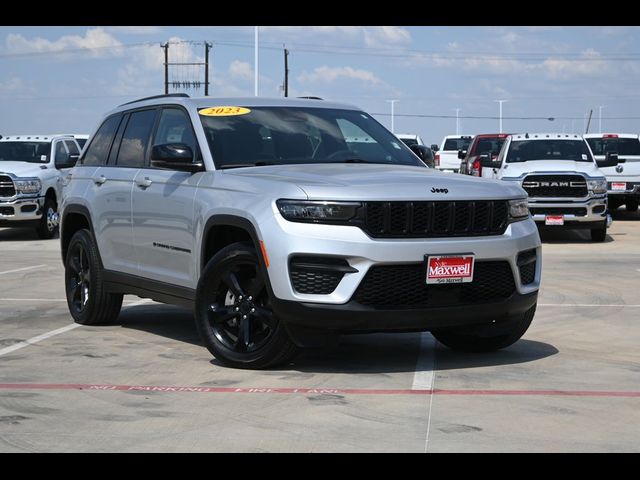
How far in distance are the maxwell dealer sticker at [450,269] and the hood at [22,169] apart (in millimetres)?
15631

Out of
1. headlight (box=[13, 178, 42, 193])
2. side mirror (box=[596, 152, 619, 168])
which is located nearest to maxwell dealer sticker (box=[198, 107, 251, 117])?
headlight (box=[13, 178, 42, 193])

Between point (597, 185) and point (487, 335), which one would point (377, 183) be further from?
point (597, 185)

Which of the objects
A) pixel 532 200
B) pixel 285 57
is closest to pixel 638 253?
pixel 532 200

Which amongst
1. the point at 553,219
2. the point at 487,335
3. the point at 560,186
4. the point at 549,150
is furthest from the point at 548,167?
the point at 487,335

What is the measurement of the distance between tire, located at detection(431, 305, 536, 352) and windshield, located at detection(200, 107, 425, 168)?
1390 mm

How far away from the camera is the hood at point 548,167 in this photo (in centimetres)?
2056

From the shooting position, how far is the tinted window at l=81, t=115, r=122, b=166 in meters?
10.2

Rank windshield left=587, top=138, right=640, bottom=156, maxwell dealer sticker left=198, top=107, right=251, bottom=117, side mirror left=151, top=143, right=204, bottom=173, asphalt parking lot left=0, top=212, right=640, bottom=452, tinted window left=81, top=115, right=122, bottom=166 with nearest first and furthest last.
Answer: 1. asphalt parking lot left=0, top=212, right=640, bottom=452
2. side mirror left=151, top=143, right=204, bottom=173
3. maxwell dealer sticker left=198, top=107, right=251, bottom=117
4. tinted window left=81, top=115, right=122, bottom=166
5. windshield left=587, top=138, right=640, bottom=156

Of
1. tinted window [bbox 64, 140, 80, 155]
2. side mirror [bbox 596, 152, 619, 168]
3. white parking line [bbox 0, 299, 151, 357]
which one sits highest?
tinted window [bbox 64, 140, 80, 155]

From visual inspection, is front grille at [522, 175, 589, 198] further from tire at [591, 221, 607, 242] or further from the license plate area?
the license plate area

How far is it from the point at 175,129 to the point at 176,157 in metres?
0.80

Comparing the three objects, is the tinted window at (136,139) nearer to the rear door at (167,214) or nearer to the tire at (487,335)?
the rear door at (167,214)

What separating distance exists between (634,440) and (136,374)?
3348 millimetres

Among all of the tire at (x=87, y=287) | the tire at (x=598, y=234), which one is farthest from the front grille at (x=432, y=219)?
the tire at (x=598, y=234)
